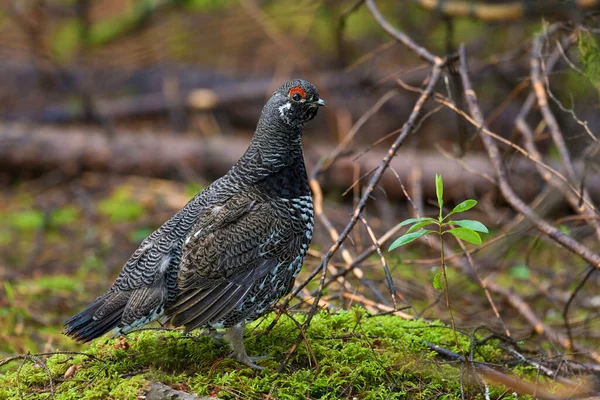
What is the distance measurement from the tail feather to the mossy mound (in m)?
0.27

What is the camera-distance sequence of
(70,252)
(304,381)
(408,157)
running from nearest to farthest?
1. (304,381)
2. (70,252)
3. (408,157)

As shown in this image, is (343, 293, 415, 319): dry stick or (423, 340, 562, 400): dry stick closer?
(423, 340, 562, 400): dry stick

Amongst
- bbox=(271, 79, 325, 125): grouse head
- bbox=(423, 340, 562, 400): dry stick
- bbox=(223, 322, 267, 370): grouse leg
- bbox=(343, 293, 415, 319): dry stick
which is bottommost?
bbox=(223, 322, 267, 370): grouse leg

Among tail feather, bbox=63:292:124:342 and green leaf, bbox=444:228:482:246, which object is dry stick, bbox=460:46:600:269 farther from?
tail feather, bbox=63:292:124:342

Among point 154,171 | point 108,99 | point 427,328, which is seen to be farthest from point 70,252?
point 427,328

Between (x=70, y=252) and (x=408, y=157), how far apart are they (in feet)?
17.2

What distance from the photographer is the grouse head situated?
4.91 meters

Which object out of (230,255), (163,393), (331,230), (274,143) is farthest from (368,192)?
(163,393)

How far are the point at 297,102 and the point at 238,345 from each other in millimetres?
1753

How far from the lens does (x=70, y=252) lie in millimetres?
9422

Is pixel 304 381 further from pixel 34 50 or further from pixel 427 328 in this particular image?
pixel 34 50

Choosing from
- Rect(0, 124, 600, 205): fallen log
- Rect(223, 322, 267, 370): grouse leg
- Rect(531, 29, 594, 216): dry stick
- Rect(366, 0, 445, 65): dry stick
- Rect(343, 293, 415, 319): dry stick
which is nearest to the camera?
Rect(223, 322, 267, 370): grouse leg

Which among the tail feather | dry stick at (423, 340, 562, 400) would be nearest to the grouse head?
the tail feather

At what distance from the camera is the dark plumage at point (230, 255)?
4.52m
